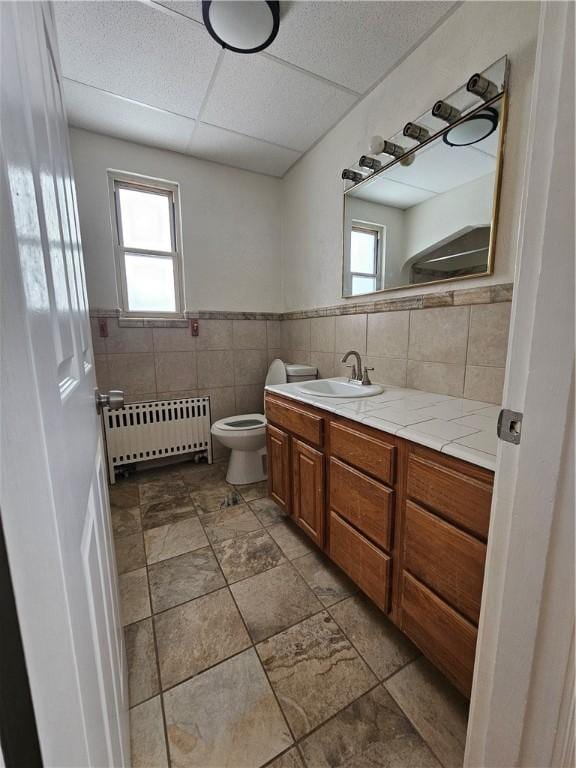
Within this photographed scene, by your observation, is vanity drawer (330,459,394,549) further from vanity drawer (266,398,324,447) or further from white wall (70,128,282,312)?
white wall (70,128,282,312)

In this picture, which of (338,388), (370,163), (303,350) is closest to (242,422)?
(303,350)

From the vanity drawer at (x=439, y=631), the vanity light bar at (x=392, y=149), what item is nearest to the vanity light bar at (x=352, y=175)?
the vanity light bar at (x=392, y=149)

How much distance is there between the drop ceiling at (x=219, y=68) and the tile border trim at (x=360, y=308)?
119 centimetres

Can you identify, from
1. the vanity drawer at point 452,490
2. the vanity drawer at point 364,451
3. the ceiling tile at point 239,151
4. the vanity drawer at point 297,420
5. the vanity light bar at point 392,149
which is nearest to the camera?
the vanity drawer at point 452,490

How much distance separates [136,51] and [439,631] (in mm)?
2750

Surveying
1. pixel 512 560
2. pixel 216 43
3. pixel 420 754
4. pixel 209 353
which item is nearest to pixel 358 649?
pixel 420 754

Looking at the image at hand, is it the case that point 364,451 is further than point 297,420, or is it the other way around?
point 297,420

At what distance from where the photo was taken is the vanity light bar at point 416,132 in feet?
4.82

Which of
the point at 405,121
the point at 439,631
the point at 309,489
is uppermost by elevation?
the point at 405,121

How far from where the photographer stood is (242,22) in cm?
133

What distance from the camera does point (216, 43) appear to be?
4.82 feet

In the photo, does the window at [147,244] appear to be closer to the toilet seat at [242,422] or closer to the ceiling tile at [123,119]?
the ceiling tile at [123,119]

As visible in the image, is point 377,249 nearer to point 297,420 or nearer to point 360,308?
point 360,308

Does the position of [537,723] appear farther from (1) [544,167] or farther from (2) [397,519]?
(1) [544,167]
